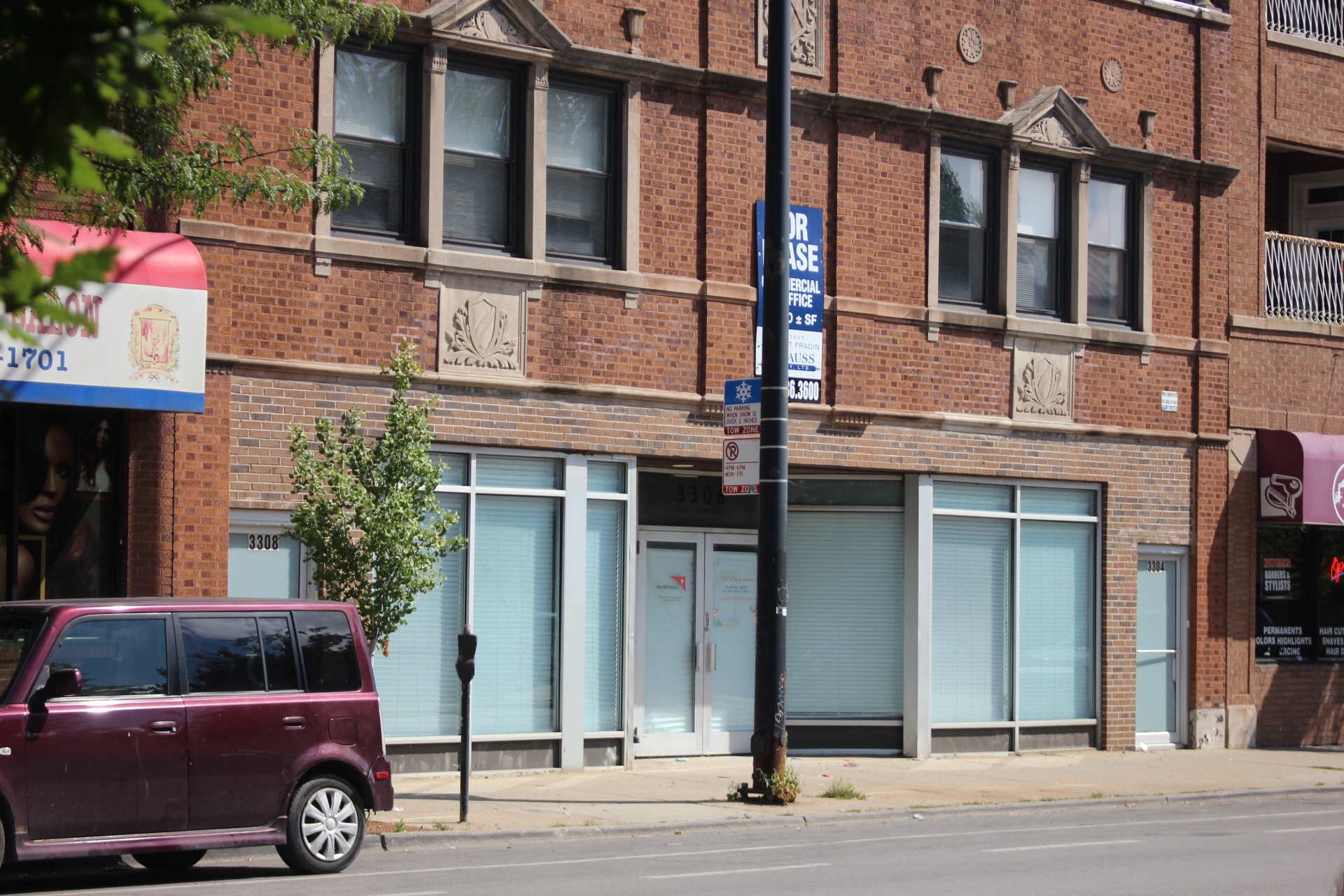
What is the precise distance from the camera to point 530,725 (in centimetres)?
1599

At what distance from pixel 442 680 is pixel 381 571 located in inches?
130

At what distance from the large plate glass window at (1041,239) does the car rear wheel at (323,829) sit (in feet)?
38.9

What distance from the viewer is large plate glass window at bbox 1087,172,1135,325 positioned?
65.9 feet

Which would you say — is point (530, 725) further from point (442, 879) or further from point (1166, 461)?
point (1166, 461)

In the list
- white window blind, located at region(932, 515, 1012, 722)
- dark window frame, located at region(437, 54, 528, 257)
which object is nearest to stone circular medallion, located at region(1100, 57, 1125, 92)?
white window blind, located at region(932, 515, 1012, 722)

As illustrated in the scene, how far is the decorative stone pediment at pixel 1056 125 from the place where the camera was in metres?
19.2

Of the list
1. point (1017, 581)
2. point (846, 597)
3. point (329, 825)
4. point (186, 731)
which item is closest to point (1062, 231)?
point (1017, 581)

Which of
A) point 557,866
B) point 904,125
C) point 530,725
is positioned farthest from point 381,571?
point 904,125

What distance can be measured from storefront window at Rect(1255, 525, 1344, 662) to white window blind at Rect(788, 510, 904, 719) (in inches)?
227

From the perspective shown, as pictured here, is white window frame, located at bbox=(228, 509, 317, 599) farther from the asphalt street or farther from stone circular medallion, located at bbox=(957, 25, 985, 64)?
stone circular medallion, located at bbox=(957, 25, 985, 64)

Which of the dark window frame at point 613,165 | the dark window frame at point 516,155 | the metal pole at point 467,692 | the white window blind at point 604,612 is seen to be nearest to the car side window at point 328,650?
the metal pole at point 467,692

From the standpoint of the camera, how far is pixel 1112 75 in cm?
2008

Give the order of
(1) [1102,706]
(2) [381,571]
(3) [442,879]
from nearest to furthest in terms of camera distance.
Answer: (3) [442,879] < (2) [381,571] < (1) [1102,706]

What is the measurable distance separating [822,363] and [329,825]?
9.09 metres
